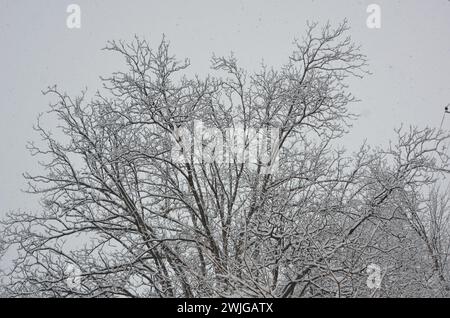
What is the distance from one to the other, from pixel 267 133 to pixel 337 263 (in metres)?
3.32

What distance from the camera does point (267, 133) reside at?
9133mm

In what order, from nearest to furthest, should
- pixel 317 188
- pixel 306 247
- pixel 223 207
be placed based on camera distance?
pixel 306 247
pixel 317 188
pixel 223 207

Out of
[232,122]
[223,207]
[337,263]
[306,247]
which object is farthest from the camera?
[232,122]

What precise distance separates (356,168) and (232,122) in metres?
2.95

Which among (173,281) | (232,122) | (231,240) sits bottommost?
(173,281)

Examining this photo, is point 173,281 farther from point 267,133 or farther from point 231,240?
point 267,133

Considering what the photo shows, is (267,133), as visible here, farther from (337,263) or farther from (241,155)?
(337,263)
